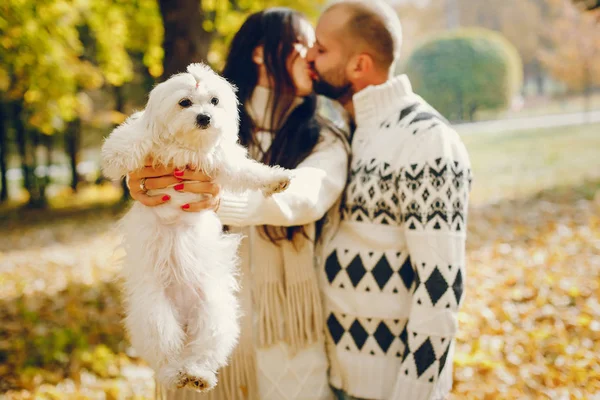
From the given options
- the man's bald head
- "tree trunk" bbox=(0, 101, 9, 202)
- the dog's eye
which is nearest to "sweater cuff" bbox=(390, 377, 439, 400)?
the dog's eye

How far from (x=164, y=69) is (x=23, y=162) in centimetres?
1394

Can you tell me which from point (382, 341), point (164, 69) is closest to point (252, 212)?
point (382, 341)

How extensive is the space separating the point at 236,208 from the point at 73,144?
16756 mm

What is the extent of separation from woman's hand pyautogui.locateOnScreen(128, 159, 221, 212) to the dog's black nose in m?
0.22

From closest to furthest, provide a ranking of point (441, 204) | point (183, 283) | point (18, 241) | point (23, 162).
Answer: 1. point (183, 283)
2. point (441, 204)
3. point (18, 241)
4. point (23, 162)

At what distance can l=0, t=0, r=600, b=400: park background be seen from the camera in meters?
4.11

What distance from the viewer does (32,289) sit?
6.54 m

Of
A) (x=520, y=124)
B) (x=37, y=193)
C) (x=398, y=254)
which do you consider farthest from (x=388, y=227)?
(x=520, y=124)

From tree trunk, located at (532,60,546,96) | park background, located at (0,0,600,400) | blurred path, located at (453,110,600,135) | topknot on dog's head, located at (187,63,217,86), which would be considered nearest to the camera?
topknot on dog's head, located at (187,63,217,86)

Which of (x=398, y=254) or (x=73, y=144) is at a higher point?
(x=398, y=254)

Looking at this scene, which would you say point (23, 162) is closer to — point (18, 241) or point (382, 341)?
point (18, 241)

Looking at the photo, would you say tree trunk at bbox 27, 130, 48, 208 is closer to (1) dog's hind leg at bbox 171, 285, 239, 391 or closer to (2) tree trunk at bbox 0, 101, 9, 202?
(2) tree trunk at bbox 0, 101, 9, 202

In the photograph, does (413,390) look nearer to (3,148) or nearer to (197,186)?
(197,186)

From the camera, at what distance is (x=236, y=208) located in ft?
6.44
